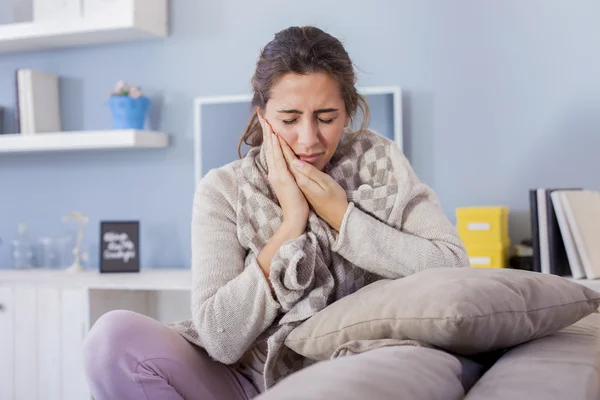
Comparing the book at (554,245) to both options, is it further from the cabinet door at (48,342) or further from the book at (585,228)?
the cabinet door at (48,342)

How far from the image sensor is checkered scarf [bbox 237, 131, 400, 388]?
1490 millimetres

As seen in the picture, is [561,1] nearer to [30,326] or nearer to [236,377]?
[236,377]

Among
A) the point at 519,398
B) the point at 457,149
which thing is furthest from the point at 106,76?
the point at 519,398

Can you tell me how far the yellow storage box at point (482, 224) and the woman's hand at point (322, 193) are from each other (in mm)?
1118

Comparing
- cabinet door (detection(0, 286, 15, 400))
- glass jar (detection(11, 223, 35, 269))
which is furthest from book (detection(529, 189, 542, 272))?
glass jar (detection(11, 223, 35, 269))

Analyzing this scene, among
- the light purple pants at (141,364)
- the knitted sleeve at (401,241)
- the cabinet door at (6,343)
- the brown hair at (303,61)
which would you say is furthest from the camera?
the cabinet door at (6,343)

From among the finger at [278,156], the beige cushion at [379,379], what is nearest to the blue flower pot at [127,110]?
the finger at [278,156]

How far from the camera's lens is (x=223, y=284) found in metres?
1.58

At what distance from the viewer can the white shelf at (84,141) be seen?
3111mm

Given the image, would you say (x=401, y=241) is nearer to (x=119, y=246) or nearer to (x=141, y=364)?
(x=141, y=364)

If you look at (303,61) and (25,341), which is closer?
(303,61)

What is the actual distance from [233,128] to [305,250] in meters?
1.64

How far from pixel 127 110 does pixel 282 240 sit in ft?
5.81

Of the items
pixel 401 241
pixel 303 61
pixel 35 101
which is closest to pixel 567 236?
pixel 401 241
